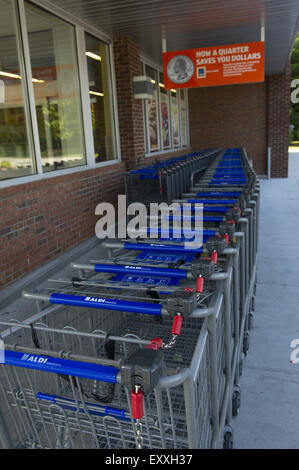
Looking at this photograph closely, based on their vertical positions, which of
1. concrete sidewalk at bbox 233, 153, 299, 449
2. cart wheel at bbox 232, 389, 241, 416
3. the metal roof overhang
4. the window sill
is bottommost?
concrete sidewalk at bbox 233, 153, 299, 449

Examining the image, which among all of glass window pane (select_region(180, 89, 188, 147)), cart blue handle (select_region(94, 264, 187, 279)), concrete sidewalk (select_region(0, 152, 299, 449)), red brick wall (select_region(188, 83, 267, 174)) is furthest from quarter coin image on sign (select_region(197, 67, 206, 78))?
red brick wall (select_region(188, 83, 267, 174))

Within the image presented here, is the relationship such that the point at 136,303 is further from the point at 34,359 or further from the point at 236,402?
the point at 236,402

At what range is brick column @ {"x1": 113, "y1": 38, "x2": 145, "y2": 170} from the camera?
7730mm

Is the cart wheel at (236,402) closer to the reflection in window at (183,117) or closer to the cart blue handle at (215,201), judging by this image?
the cart blue handle at (215,201)

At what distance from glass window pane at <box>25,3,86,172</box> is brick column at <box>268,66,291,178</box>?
33.4 feet

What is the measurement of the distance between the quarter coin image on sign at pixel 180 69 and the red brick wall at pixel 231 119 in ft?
27.6

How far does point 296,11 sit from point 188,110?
9.13 meters

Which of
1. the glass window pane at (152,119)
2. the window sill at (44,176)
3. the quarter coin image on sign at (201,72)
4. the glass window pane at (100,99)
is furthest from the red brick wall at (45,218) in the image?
the glass window pane at (152,119)

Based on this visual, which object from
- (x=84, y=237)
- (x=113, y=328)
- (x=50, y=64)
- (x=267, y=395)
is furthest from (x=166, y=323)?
(x=50, y=64)

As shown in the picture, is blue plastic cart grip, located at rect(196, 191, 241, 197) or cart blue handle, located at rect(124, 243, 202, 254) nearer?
cart blue handle, located at rect(124, 243, 202, 254)

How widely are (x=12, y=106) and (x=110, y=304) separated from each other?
3.89 meters

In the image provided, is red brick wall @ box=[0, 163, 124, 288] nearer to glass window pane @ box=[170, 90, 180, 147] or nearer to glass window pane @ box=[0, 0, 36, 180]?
glass window pane @ box=[0, 0, 36, 180]

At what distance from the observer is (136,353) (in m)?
1.29

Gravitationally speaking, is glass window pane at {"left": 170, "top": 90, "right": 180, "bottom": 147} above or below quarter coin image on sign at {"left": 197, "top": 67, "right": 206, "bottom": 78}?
below
